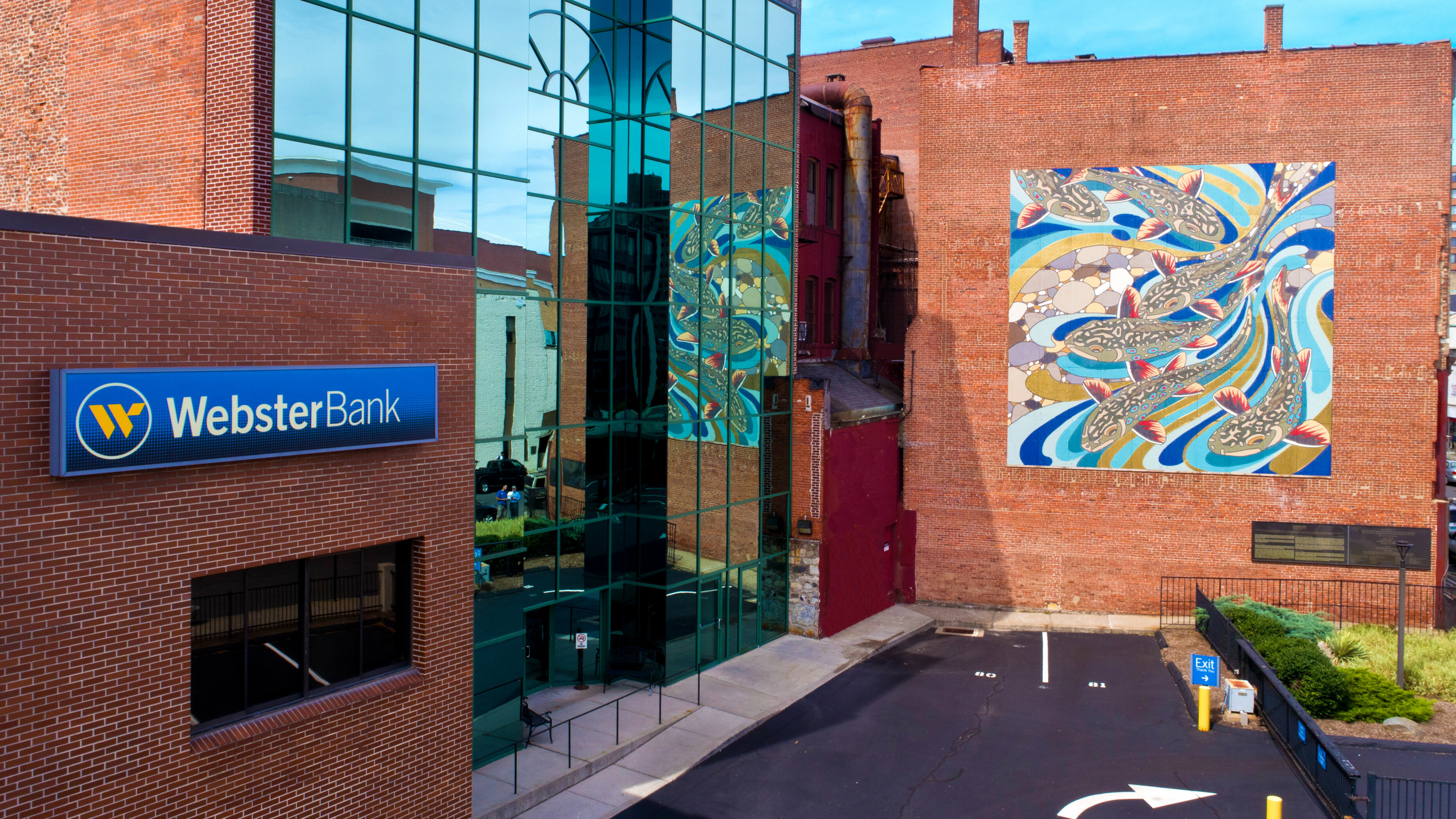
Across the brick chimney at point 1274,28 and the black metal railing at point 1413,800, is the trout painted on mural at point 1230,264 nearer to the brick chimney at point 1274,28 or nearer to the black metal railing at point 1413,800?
the brick chimney at point 1274,28

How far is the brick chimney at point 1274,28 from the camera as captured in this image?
25.2 metres

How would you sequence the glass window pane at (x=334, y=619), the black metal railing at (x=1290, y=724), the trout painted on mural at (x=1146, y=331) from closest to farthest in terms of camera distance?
the glass window pane at (x=334, y=619)
the black metal railing at (x=1290, y=724)
the trout painted on mural at (x=1146, y=331)

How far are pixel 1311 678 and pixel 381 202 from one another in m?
18.1

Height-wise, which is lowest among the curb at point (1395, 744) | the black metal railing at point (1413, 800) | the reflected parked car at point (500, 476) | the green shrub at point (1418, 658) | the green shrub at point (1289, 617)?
the curb at point (1395, 744)

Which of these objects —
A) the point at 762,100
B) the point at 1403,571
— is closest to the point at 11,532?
the point at 762,100

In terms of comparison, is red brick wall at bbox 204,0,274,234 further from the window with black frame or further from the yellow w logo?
the window with black frame

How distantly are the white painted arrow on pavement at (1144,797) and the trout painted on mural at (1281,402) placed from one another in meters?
12.4

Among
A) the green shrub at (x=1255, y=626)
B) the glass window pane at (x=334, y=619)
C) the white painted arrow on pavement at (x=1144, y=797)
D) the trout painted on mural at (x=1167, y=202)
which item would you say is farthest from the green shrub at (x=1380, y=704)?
the glass window pane at (x=334, y=619)

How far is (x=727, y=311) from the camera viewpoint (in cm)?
2238

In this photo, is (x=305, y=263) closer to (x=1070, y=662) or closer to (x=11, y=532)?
(x=11, y=532)

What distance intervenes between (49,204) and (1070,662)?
21.1 m

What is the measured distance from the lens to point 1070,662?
22844mm

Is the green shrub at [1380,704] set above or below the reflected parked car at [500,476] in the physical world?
below

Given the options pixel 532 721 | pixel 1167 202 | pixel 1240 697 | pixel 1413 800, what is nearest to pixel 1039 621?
pixel 1240 697
